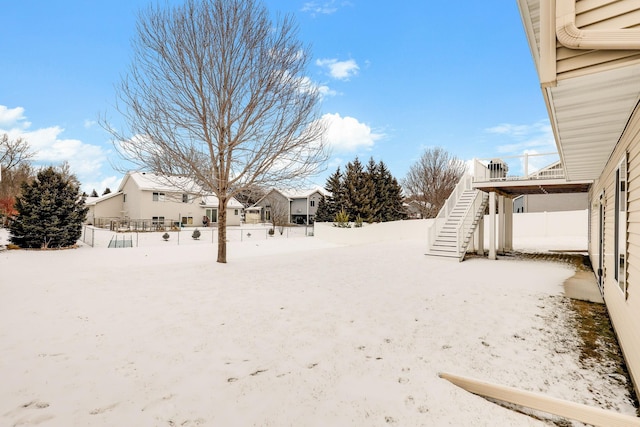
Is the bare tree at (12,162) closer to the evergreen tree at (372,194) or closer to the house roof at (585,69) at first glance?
the evergreen tree at (372,194)

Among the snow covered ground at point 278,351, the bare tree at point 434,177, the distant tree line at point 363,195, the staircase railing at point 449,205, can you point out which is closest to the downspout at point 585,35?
the snow covered ground at point 278,351

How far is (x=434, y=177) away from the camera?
30.5m

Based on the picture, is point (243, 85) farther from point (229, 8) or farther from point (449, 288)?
point (449, 288)

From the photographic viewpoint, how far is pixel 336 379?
3.17m

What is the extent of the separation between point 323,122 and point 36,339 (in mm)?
8869

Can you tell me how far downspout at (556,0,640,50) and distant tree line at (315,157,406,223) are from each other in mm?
22413

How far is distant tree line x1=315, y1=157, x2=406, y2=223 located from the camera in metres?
26.4

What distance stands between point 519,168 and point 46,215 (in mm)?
20426

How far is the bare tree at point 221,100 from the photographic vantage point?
9180 millimetres

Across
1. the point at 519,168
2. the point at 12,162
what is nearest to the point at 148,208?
the point at 12,162

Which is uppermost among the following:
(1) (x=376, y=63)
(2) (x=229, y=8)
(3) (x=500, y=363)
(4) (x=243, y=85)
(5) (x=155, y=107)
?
(1) (x=376, y=63)

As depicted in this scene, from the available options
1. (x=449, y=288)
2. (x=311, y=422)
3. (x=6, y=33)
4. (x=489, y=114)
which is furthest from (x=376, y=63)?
(x=311, y=422)

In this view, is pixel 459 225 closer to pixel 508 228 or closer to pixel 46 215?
pixel 508 228

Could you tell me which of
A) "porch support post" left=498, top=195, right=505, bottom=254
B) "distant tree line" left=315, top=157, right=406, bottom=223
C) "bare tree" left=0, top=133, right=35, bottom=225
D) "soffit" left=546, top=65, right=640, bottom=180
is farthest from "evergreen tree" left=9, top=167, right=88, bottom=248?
"porch support post" left=498, top=195, right=505, bottom=254
